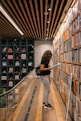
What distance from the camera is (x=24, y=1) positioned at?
20.1 ft

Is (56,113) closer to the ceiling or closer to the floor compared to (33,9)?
closer to the floor

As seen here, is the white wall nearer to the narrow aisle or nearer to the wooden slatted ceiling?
the wooden slatted ceiling

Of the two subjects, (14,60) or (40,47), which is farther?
(14,60)

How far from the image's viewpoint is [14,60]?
1673 centimetres

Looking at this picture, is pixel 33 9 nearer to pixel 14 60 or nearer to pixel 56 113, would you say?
pixel 56 113

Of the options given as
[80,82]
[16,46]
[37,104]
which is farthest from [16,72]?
[80,82]

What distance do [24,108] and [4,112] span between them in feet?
7.67

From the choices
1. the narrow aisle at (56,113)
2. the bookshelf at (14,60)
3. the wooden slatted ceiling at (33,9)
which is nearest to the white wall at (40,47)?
the bookshelf at (14,60)

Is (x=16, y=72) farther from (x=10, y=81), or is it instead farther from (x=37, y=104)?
(x=37, y=104)

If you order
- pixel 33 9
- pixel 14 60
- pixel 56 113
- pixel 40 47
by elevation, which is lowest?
pixel 56 113

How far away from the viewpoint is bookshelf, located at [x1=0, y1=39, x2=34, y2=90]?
54.0 feet

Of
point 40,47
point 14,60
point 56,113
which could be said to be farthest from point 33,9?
point 14,60

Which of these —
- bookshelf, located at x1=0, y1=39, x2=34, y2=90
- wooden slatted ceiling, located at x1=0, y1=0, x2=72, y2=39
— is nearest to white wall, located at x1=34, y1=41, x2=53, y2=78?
bookshelf, located at x1=0, y1=39, x2=34, y2=90

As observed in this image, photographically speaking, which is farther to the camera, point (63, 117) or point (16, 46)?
point (16, 46)
